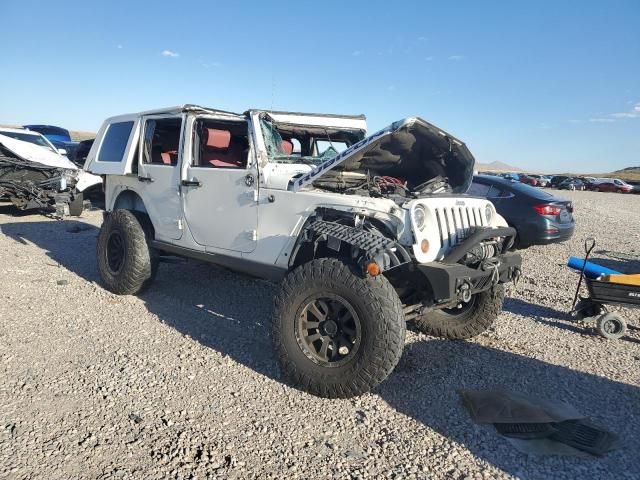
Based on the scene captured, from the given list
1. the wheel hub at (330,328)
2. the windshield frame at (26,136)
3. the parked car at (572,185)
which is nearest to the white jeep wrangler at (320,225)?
the wheel hub at (330,328)

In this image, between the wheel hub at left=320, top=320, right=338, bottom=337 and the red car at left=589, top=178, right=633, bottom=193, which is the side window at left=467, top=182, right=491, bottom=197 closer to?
the wheel hub at left=320, top=320, right=338, bottom=337

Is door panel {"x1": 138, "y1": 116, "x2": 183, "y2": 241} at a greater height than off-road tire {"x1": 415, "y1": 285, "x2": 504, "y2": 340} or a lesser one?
greater

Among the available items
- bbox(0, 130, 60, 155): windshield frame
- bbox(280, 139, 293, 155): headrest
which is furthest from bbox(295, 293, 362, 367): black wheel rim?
bbox(0, 130, 60, 155): windshield frame

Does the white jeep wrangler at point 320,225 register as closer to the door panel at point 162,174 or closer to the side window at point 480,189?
the door panel at point 162,174

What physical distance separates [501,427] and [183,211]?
339cm

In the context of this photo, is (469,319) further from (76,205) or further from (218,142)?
(76,205)

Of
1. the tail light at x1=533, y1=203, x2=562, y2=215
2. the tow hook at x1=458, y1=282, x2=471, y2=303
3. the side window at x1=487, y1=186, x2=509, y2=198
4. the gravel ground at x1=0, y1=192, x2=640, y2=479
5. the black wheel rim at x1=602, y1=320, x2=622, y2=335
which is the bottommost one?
the gravel ground at x1=0, y1=192, x2=640, y2=479

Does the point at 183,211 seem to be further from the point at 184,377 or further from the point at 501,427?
the point at 501,427

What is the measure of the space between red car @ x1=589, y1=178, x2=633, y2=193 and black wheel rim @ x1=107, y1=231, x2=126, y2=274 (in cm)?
4492

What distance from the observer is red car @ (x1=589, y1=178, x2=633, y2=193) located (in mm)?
40406

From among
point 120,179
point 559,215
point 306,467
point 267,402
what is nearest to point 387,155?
point 267,402

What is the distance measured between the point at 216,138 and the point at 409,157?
1.92 metres

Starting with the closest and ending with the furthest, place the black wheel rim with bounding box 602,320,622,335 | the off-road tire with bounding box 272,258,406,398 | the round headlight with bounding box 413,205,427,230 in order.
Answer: the off-road tire with bounding box 272,258,406,398, the round headlight with bounding box 413,205,427,230, the black wheel rim with bounding box 602,320,622,335

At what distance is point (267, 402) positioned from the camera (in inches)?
127
